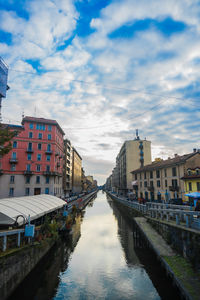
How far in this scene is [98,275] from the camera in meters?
12.3

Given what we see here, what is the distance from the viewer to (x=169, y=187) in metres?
38.0

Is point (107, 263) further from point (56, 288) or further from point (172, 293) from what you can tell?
point (172, 293)

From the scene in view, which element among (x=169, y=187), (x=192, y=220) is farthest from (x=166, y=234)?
(x=169, y=187)

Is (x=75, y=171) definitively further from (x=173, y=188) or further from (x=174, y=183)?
(x=173, y=188)

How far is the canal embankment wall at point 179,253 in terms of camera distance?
834 centimetres

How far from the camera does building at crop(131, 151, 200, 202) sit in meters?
35.4

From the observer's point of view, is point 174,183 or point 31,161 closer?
point 174,183

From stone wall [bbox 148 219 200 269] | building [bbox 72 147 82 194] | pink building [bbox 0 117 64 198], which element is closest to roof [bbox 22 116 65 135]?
pink building [bbox 0 117 64 198]

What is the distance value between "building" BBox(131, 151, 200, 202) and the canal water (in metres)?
19.1

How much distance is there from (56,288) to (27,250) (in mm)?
2800

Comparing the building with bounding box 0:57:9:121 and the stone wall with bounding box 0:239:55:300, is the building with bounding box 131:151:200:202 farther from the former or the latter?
the building with bounding box 0:57:9:121

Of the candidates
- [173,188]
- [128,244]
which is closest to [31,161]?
[173,188]

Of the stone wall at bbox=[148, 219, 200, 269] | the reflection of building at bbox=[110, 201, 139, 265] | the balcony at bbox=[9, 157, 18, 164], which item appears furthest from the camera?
the balcony at bbox=[9, 157, 18, 164]

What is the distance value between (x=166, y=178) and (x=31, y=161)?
113 ft
